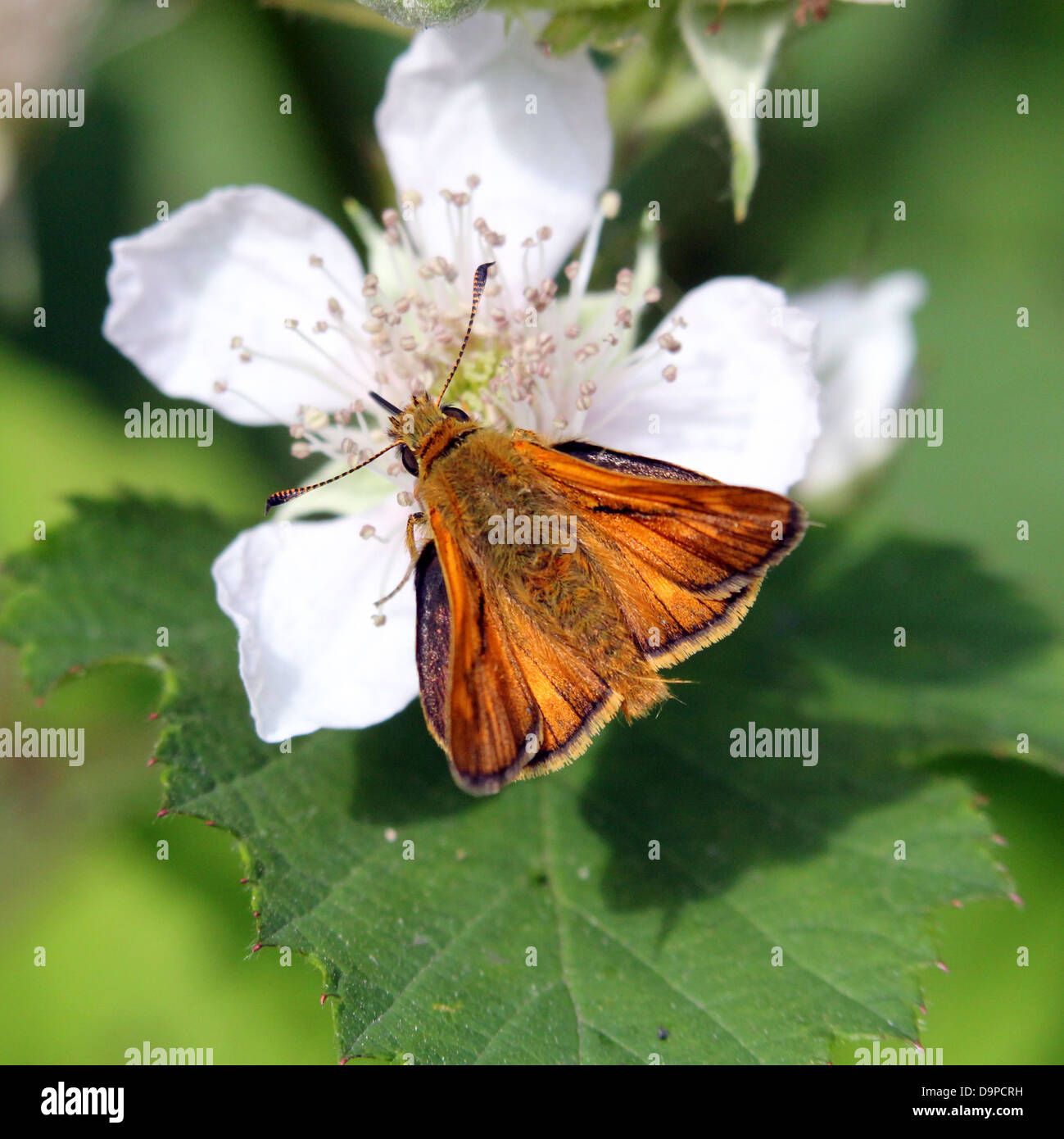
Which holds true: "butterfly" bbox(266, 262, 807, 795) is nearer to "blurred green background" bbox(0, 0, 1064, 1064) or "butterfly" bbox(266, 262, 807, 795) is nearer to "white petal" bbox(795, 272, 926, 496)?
"blurred green background" bbox(0, 0, 1064, 1064)

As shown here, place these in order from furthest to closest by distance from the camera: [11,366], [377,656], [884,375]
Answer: [11,366]
[884,375]
[377,656]

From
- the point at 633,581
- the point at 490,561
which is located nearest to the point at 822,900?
the point at 633,581

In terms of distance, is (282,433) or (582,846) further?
(282,433)

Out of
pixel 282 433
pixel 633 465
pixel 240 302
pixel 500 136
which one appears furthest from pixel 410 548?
pixel 282 433

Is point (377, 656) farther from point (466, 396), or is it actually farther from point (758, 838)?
point (758, 838)

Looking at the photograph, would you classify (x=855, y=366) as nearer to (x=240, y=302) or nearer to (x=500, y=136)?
(x=500, y=136)

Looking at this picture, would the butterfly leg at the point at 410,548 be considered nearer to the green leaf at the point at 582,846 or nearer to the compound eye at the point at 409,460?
the compound eye at the point at 409,460

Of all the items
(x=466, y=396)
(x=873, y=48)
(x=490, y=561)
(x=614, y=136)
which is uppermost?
(x=873, y=48)
